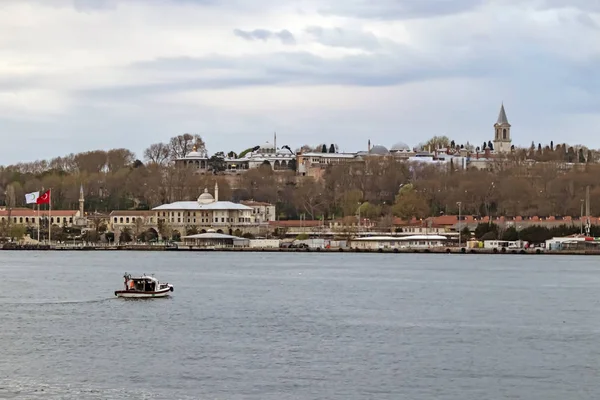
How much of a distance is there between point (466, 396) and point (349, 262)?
4199cm

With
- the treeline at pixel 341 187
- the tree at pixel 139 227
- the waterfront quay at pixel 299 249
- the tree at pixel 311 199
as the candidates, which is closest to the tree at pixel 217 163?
the treeline at pixel 341 187

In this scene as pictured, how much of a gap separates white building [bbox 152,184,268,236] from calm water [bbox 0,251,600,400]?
1873 inches

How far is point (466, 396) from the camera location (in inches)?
857

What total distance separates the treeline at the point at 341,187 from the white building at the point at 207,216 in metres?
7.61

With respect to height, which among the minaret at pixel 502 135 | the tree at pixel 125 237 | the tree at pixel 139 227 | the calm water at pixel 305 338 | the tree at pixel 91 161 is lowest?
the calm water at pixel 305 338

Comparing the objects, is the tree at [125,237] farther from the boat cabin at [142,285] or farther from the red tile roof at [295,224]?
the boat cabin at [142,285]

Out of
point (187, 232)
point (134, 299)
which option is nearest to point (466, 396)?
point (134, 299)

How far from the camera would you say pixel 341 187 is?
11094 cm

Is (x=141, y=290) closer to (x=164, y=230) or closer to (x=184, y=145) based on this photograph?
(x=164, y=230)

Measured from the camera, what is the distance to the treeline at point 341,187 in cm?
9788

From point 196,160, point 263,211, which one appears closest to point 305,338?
point 263,211

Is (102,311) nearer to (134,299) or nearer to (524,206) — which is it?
(134,299)

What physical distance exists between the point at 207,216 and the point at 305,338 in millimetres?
69449

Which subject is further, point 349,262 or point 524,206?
point 524,206
